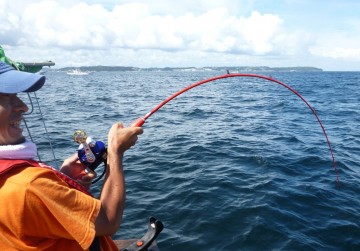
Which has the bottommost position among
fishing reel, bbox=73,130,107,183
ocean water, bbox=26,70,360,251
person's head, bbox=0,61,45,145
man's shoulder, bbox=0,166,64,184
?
ocean water, bbox=26,70,360,251

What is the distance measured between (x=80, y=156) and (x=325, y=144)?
10392mm

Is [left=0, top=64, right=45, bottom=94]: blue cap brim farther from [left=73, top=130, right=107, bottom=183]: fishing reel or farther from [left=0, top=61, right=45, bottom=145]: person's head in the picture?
[left=73, top=130, right=107, bottom=183]: fishing reel

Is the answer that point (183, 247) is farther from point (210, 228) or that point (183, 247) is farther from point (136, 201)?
point (136, 201)

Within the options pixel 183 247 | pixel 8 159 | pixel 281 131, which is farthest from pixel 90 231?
pixel 281 131

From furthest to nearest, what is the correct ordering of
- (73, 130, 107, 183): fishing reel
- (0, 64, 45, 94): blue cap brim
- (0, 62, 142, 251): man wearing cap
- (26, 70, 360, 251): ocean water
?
1. (26, 70, 360, 251): ocean water
2. (73, 130, 107, 183): fishing reel
3. (0, 64, 45, 94): blue cap brim
4. (0, 62, 142, 251): man wearing cap

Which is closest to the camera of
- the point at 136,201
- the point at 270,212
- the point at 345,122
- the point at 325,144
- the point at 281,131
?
the point at 270,212

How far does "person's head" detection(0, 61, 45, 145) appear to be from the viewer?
6.03 feet

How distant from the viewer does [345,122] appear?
15883mm

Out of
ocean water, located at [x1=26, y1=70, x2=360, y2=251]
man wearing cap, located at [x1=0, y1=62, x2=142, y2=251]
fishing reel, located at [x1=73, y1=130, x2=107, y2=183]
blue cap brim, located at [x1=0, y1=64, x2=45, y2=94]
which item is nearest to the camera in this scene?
man wearing cap, located at [x1=0, y1=62, x2=142, y2=251]

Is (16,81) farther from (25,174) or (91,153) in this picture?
(91,153)

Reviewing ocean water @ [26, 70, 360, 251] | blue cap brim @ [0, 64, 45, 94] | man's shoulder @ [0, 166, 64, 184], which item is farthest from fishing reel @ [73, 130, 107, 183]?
ocean water @ [26, 70, 360, 251]

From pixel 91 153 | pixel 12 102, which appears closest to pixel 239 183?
pixel 91 153

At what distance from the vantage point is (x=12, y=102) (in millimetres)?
1905

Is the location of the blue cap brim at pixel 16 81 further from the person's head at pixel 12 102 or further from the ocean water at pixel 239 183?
the ocean water at pixel 239 183
